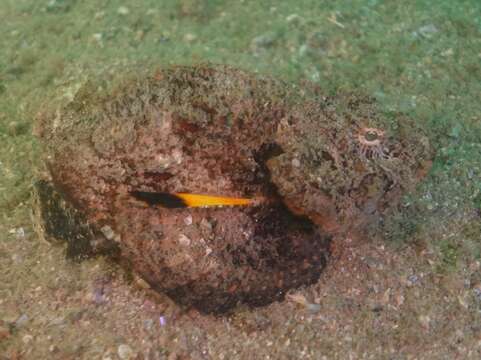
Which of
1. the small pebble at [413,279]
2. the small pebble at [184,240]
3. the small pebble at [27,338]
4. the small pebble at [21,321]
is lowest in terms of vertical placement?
the small pebble at [413,279]

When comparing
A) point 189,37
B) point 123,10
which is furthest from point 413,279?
point 123,10

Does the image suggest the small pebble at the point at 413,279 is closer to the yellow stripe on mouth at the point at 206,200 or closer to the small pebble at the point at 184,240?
the yellow stripe on mouth at the point at 206,200

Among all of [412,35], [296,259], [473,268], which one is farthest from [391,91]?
[296,259]

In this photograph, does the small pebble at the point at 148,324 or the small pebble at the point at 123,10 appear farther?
the small pebble at the point at 123,10

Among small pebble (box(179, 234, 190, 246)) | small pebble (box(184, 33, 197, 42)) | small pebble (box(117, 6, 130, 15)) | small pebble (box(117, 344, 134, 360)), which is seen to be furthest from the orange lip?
small pebble (box(117, 6, 130, 15))

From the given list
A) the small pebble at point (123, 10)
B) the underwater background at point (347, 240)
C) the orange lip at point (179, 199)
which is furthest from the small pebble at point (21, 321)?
the small pebble at point (123, 10)

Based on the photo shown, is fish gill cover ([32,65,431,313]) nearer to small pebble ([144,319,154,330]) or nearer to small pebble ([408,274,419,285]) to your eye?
small pebble ([144,319,154,330])
